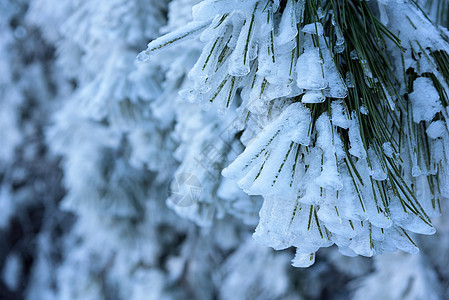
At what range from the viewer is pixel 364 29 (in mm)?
716

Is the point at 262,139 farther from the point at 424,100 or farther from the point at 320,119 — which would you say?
the point at 424,100

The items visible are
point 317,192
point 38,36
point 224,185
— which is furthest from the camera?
point 38,36

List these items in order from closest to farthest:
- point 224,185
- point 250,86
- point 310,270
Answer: point 250,86, point 224,185, point 310,270

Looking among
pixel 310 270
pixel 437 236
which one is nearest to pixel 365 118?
pixel 437 236

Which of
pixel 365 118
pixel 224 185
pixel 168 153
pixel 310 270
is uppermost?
pixel 365 118

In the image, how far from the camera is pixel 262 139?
60 centimetres

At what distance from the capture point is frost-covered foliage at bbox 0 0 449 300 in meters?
0.60

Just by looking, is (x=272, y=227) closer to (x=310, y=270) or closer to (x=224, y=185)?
(x=224, y=185)

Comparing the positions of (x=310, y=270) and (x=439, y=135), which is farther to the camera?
(x=310, y=270)

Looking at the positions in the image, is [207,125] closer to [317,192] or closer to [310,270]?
[317,192]

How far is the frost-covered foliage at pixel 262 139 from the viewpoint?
23.6 inches

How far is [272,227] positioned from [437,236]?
6.06ft

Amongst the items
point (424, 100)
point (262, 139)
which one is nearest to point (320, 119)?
point (262, 139)

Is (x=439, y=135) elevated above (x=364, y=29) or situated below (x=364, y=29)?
below
